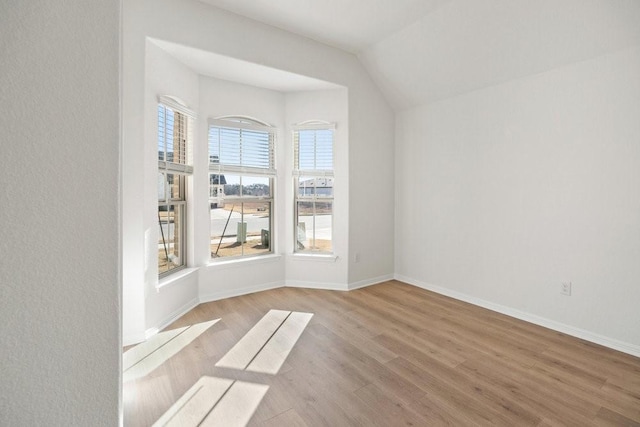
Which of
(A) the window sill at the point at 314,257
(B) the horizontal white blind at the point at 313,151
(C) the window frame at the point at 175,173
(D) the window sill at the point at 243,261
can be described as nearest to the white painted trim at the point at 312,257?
(A) the window sill at the point at 314,257

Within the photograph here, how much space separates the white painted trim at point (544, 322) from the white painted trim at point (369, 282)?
49cm

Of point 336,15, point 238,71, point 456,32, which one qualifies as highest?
point 336,15

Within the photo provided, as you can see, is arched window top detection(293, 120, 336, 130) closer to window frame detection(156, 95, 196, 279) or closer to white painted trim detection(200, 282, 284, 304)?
window frame detection(156, 95, 196, 279)

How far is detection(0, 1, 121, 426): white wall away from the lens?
78cm

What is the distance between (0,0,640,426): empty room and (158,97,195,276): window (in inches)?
1.1

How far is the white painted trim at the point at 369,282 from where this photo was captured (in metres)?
4.17

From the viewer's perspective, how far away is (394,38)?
3.60 m

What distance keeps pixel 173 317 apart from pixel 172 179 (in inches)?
60.4

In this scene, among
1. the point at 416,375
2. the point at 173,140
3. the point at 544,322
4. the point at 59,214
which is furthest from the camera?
the point at 173,140

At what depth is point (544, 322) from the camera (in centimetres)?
303

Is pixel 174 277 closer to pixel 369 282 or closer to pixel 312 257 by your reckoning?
pixel 312 257

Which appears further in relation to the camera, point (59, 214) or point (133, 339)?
→ point (133, 339)

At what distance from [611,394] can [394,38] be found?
12.9ft

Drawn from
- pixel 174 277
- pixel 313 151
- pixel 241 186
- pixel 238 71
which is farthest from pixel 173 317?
pixel 238 71
